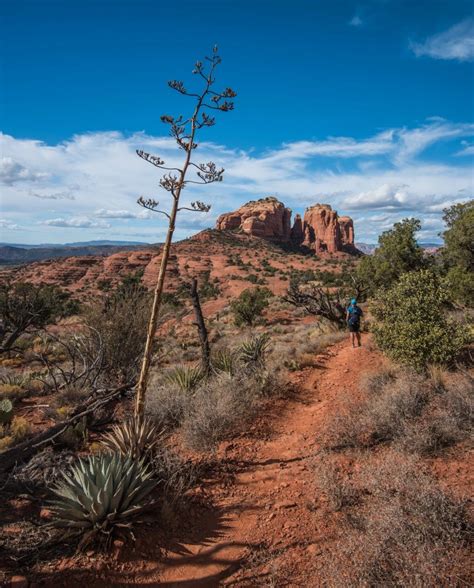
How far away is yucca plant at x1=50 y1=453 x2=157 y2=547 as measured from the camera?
3.53 meters

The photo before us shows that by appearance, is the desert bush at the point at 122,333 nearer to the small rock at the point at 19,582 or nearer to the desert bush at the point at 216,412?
the desert bush at the point at 216,412

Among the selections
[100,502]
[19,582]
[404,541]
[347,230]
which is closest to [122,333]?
[100,502]

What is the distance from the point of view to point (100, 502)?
3553 mm

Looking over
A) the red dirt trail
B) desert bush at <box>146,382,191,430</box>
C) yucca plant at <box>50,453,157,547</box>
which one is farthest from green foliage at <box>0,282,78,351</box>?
the red dirt trail

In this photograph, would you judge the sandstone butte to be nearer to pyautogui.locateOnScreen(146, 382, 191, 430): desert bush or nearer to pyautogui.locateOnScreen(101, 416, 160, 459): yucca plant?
pyautogui.locateOnScreen(146, 382, 191, 430): desert bush

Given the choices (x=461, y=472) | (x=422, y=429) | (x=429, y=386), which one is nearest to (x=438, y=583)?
(x=461, y=472)

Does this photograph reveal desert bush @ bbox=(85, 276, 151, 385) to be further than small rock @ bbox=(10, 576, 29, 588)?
Yes

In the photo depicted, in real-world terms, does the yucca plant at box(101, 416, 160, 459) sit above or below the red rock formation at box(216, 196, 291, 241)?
below

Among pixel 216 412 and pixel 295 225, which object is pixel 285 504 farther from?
pixel 295 225

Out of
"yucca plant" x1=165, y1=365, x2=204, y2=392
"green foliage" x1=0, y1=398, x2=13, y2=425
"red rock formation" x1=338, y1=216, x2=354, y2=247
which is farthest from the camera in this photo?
"red rock formation" x1=338, y1=216, x2=354, y2=247

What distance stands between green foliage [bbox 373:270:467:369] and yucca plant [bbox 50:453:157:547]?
6.06m

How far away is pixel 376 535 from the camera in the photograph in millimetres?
3074

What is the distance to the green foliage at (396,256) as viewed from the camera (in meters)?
16.9

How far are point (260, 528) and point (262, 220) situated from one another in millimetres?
94030
